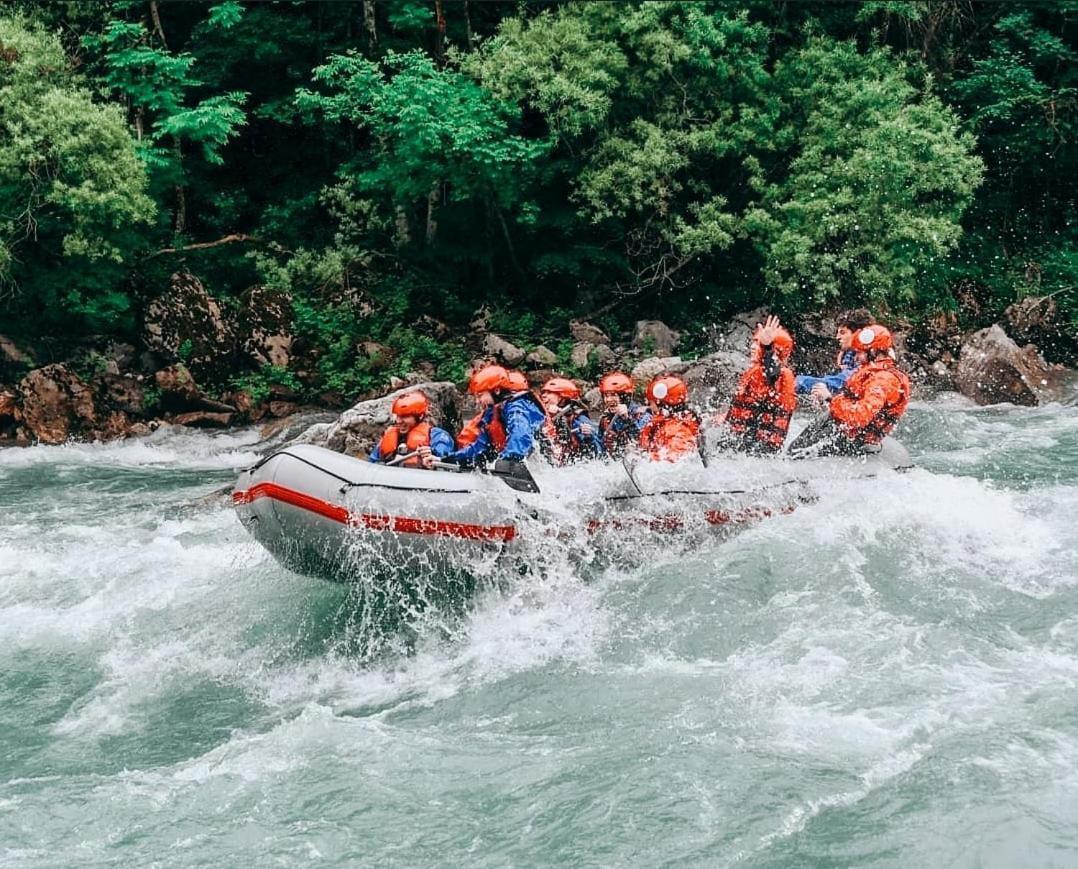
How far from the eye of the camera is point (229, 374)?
49.0 feet

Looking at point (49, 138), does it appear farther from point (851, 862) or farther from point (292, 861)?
point (851, 862)

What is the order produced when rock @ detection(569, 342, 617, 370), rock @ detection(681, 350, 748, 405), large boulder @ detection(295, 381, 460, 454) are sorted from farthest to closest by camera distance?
rock @ detection(569, 342, 617, 370) < rock @ detection(681, 350, 748, 405) < large boulder @ detection(295, 381, 460, 454)

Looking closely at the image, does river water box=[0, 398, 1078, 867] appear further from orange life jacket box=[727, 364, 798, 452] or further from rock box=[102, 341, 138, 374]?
rock box=[102, 341, 138, 374]

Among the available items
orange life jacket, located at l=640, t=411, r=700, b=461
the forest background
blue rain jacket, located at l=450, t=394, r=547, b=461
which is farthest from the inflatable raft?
the forest background

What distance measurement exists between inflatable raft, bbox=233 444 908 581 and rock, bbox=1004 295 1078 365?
8.94 m

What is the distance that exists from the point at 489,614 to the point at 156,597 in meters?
2.56

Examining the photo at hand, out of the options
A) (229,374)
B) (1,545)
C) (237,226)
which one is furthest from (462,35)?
(1,545)

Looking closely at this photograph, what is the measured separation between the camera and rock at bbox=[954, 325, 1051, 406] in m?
13.7

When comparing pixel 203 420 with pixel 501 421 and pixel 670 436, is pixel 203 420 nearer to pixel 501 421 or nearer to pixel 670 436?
pixel 501 421

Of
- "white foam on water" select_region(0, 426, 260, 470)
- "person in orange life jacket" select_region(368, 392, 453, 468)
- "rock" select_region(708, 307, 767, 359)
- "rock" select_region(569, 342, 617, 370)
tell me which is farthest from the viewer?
"rock" select_region(569, 342, 617, 370)

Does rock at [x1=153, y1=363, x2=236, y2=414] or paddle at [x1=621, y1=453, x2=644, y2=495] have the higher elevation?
rock at [x1=153, y1=363, x2=236, y2=414]

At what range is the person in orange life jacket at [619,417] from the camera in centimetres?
904

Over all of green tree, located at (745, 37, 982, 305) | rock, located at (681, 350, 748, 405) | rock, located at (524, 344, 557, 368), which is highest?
green tree, located at (745, 37, 982, 305)

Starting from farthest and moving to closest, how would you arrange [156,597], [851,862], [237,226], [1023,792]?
[237,226] → [156,597] → [1023,792] → [851,862]
